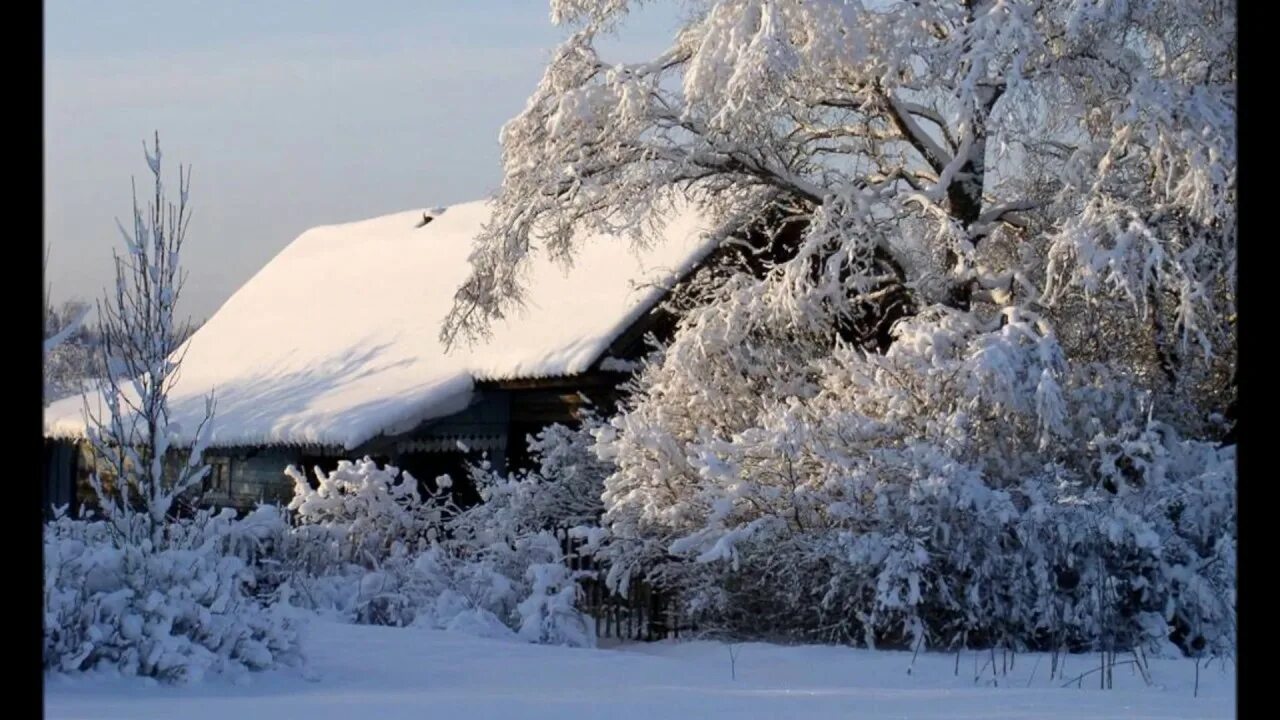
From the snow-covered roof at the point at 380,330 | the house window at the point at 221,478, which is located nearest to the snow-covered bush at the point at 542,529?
the snow-covered roof at the point at 380,330

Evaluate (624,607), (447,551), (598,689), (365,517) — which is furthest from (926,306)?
(598,689)

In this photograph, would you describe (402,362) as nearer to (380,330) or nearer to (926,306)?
(380,330)

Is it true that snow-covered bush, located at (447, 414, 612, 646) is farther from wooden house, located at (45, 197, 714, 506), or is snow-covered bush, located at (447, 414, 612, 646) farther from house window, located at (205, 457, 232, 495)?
house window, located at (205, 457, 232, 495)

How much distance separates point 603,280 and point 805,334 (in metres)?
5.72

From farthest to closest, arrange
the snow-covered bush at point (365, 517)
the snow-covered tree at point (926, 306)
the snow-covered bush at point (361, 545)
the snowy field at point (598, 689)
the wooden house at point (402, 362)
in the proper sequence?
the wooden house at point (402, 362) → the snow-covered bush at point (365, 517) → the snow-covered bush at point (361, 545) → the snow-covered tree at point (926, 306) → the snowy field at point (598, 689)

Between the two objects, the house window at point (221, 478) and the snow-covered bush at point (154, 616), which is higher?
the house window at point (221, 478)

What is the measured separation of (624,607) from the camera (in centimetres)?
1434

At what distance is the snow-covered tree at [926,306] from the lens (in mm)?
11648

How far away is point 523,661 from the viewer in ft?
30.2

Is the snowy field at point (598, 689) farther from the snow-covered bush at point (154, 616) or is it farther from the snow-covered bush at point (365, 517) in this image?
the snow-covered bush at point (365, 517)

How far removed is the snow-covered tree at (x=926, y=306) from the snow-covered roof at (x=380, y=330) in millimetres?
1567

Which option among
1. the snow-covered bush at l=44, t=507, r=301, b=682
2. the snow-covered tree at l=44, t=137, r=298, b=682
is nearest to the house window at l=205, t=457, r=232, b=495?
the snow-covered tree at l=44, t=137, r=298, b=682

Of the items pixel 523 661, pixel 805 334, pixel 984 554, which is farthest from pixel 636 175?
pixel 523 661

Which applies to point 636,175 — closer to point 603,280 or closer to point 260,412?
point 603,280
